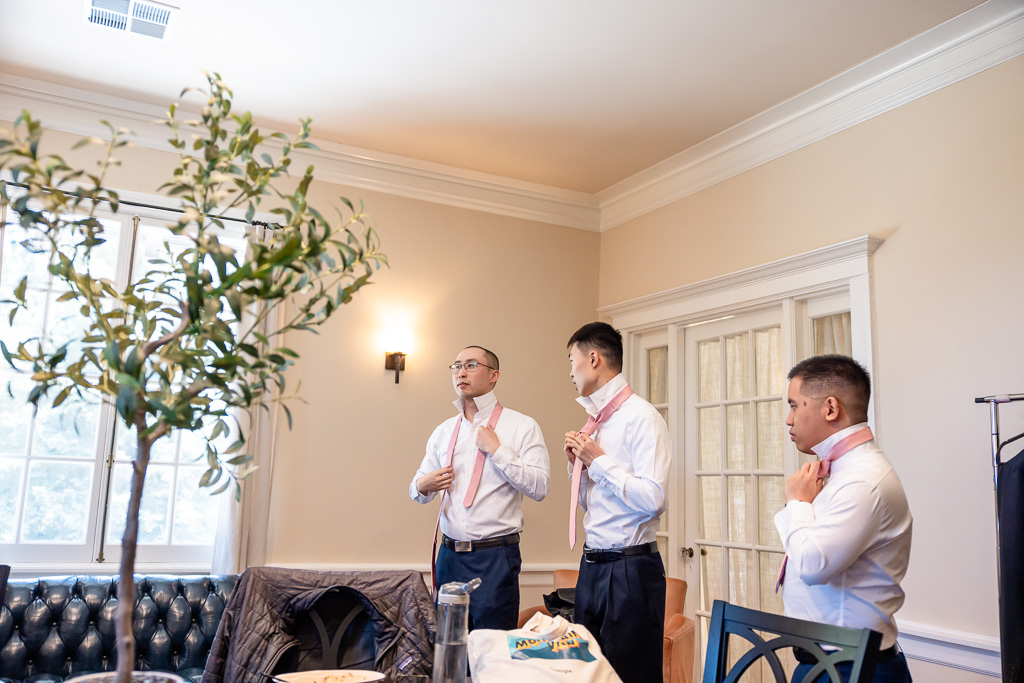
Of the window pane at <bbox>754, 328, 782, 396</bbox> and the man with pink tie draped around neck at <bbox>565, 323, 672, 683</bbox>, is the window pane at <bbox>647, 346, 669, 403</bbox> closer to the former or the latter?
the window pane at <bbox>754, 328, 782, 396</bbox>

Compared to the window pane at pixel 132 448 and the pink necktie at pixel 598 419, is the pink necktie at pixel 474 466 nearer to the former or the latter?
the pink necktie at pixel 598 419

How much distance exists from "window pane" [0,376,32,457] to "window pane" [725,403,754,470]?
12.8 feet

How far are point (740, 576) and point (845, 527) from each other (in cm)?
258

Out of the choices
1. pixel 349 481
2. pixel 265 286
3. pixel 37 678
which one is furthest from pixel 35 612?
pixel 265 286

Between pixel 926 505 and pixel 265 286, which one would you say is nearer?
pixel 265 286

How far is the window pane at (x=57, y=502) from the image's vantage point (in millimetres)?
4465

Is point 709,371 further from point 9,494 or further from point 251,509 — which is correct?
point 9,494

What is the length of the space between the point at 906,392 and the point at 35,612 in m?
3.81

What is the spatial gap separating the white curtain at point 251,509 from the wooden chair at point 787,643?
3.06 metres

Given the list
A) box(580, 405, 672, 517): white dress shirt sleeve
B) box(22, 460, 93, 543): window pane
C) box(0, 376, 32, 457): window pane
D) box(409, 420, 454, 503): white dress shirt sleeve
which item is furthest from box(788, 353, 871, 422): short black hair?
box(0, 376, 32, 457): window pane

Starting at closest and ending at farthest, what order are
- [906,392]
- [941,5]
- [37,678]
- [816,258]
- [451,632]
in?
[451,632] < [37,678] < [941,5] < [906,392] < [816,258]

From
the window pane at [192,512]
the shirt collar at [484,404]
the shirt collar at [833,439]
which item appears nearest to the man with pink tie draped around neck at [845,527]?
the shirt collar at [833,439]

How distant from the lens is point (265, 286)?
3.88 ft

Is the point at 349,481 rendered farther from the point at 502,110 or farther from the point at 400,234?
the point at 502,110
